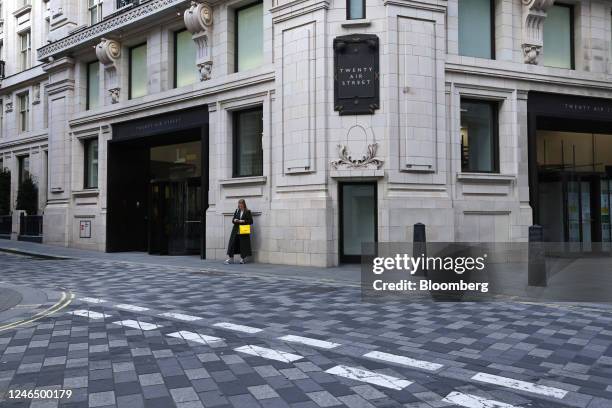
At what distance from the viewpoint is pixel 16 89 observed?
2761cm

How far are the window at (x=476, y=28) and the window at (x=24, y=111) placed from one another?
2309cm

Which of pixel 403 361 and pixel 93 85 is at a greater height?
pixel 93 85

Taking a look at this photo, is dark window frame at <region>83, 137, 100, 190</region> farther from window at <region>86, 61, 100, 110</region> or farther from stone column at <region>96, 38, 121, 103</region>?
stone column at <region>96, 38, 121, 103</region>

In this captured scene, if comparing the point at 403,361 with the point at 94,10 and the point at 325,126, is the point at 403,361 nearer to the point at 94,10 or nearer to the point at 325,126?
the point at 325,126

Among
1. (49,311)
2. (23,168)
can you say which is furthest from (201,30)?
(23,168)

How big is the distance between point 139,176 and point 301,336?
16592 millimetres

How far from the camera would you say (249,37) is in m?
16.3

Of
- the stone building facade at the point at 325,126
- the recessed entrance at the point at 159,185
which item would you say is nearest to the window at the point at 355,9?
the stone building facade at the point at 325,126

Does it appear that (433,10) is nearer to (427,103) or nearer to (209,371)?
(427,103)

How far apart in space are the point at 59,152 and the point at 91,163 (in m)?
1.68

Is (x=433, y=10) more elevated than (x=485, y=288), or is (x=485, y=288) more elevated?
(x=433, y=10)

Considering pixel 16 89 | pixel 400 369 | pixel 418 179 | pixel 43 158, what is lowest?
pixel 400 369

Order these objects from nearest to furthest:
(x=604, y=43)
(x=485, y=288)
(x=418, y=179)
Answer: (x=485, y=288), (x=418, y=179), (x=604, y=43)

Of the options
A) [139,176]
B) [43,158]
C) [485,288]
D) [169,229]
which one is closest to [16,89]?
[43,158]
